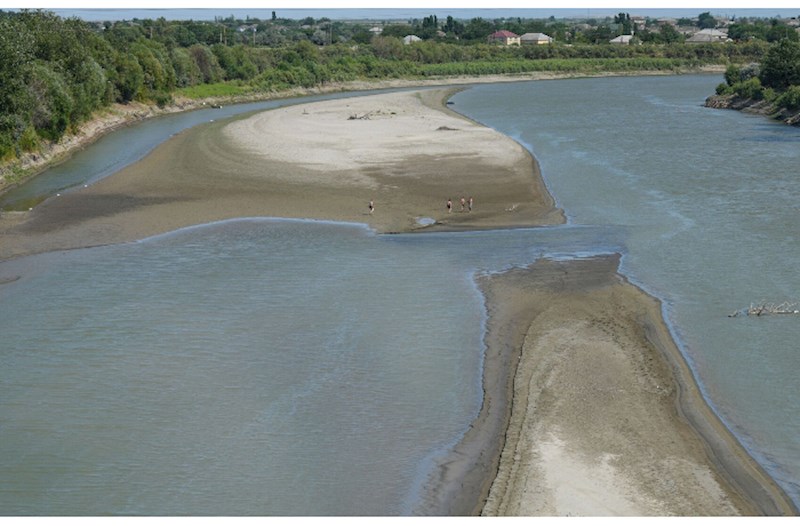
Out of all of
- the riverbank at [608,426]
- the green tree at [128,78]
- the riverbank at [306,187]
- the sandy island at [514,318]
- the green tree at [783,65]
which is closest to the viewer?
the riverbank at [608,426]

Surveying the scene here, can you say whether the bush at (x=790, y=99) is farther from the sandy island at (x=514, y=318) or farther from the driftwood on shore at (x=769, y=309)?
the driftwood on shore at (x=769, y=309)

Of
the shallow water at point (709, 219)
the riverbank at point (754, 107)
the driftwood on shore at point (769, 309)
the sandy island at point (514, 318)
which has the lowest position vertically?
the riverbank at point (754, 107)

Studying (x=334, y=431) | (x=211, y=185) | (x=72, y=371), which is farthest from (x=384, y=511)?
(x=211, y=185)

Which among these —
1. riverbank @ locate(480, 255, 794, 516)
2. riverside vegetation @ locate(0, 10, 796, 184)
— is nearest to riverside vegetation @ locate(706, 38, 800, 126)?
riverside vegetation @ locate(0, 10, 796, 184)

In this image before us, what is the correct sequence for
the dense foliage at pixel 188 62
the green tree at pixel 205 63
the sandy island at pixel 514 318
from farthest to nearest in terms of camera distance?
the green tree at pixel 205 63
the dense foliage at pixel 188 62
the sandy island at pixel 514 318

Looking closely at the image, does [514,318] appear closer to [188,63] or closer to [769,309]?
[769,309]

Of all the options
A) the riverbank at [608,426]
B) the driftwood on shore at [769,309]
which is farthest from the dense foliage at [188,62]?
the driftwood on shore at [769,309]

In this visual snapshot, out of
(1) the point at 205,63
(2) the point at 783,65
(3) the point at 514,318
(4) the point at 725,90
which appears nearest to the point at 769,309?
(3) the point at 514,318
